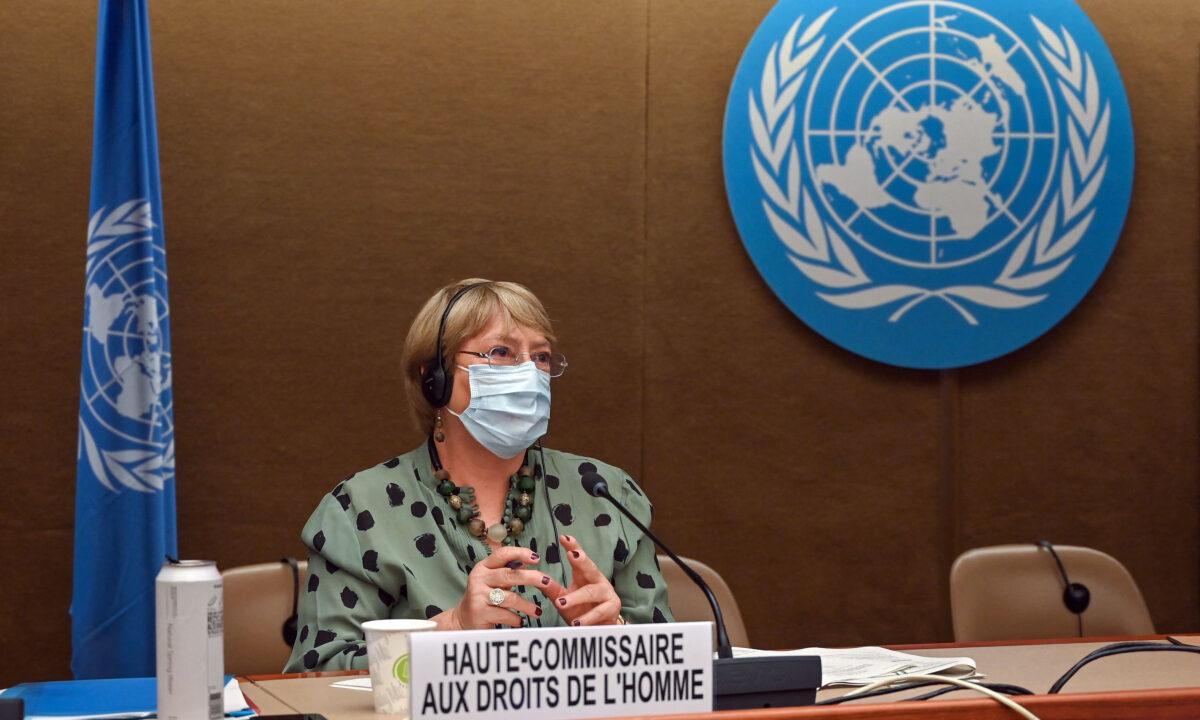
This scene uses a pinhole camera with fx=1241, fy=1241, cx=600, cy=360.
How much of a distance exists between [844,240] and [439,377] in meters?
1.74

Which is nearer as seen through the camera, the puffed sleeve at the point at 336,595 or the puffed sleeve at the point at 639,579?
the puffed sleeve at the point at 336,595

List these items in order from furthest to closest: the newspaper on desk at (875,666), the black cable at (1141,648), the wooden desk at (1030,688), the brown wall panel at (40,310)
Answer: the brown wall panel at (40,310) < the black cable at (1141,648) < the newspaper on desk at (875,666) < the wooden desk at (1030,688)

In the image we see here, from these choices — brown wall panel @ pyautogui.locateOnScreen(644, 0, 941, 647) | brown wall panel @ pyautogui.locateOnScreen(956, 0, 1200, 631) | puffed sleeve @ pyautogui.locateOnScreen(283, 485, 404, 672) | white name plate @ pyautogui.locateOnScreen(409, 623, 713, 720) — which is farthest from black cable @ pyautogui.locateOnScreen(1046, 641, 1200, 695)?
brown wall panel @ pyautogui.locateOnScreen(956, 0, 1200, 631)

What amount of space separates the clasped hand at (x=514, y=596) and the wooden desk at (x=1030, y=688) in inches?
7.8

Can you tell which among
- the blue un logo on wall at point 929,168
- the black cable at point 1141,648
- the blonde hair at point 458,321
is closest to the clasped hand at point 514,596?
the blonde hair at point 458,321

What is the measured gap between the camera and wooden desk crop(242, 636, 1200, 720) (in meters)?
1.37

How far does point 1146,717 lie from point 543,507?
46.3 inches

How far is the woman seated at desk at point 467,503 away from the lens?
2.13 metres

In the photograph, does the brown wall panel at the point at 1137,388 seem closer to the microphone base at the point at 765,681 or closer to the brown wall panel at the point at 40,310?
the microphone base at the point at 765,681

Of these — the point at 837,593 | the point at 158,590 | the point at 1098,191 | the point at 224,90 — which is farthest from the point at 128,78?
the point at 1098,191

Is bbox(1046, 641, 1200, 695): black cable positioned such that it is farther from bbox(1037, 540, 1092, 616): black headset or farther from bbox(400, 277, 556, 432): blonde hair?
bbox(400, 277, 556, 432): blonde hair

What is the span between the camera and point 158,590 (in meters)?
1.26

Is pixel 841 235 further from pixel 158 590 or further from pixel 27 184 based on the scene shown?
pixel 158 590

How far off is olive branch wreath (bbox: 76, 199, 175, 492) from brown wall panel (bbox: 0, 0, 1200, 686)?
15.9 inches
